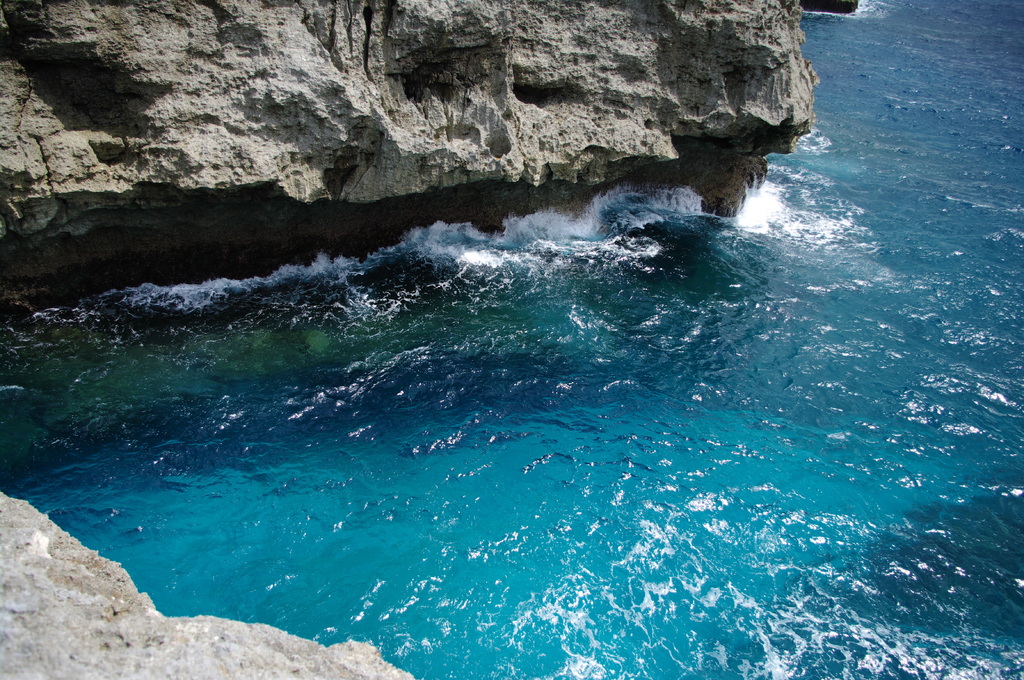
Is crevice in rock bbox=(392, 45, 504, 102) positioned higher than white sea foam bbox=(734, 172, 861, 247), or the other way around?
crevice in rock bbox=(392, 45, 504, 102)

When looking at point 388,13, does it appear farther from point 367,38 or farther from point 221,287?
point 221,287

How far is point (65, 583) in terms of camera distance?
4316 mm

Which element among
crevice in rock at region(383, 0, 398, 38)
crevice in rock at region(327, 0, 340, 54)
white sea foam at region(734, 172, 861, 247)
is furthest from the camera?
white sea foam at region(734, 172, 861, 247)

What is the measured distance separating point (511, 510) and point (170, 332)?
5.37 metres

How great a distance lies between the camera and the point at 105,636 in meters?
3.96

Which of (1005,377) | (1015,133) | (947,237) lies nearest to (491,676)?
(1005,377)

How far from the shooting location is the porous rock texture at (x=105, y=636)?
3.75 m

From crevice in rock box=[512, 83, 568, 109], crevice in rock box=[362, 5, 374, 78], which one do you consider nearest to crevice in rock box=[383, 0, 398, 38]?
crevice in rock box=[362, 5, 374, 78]

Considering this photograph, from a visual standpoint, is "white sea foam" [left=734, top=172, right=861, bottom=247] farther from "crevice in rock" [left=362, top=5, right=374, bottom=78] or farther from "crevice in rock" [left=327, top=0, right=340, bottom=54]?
"crevice in rock" [left=327, top=0, right=340, bottom=54]

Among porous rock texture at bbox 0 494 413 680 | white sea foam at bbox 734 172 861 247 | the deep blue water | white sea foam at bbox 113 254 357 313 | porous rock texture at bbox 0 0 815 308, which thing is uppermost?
porous rock texture at bbox 0 0 815 308

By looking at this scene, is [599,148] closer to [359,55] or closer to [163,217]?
[359,55]

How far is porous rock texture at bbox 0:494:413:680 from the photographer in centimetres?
375

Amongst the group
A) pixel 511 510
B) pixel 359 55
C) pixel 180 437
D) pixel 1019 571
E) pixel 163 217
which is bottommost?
pixel 1019 571

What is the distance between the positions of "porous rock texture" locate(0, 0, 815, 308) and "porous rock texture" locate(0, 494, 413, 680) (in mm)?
5356
